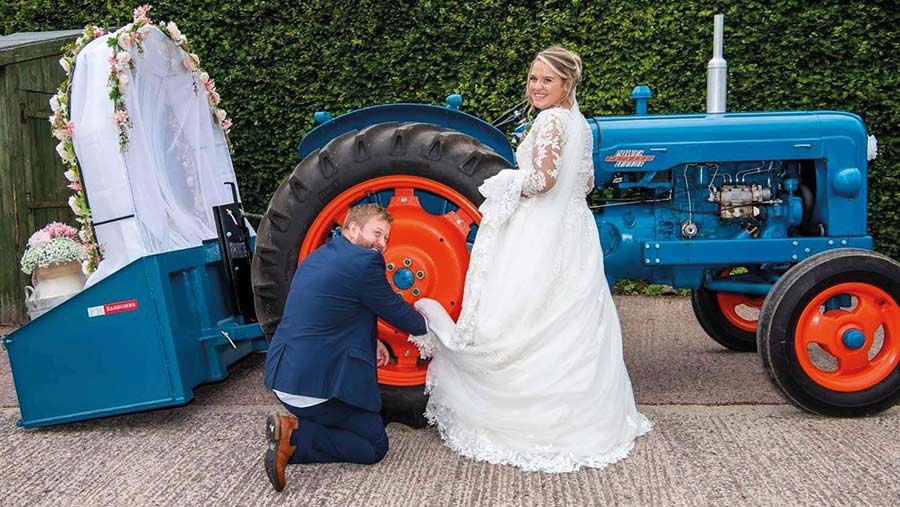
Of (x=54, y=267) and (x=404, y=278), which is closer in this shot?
(x=404, y=278)

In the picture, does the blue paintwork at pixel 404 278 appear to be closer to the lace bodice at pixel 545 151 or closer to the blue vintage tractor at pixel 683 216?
the blue vintage tractor at pixel 683 216

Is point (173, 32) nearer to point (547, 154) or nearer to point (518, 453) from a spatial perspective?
point (547, 154)

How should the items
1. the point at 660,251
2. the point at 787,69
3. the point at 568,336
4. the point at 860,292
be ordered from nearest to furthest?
1. the point at 568,336
2. the point at 860,292
3. the point at 660,251
4. the point at 787,69

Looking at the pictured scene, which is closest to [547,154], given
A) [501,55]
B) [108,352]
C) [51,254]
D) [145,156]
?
[145,156]

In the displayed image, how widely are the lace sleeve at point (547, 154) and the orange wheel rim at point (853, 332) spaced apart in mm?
1215

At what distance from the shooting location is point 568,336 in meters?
3.23

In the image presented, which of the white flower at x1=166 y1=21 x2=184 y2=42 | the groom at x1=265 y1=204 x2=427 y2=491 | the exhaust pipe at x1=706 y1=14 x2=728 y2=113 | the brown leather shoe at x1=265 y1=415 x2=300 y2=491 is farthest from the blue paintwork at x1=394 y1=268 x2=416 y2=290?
the white flower at x1=166 y1=21 x2=184 y2=42

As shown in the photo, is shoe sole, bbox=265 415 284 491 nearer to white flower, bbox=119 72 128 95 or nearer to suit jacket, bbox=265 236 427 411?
suit jacket, bbox=265 236 427 411

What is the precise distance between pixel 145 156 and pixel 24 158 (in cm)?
246

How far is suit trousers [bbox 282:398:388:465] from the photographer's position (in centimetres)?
312

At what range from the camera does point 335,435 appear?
3133mm

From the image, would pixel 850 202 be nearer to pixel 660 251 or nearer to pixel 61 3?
pixel 660 251

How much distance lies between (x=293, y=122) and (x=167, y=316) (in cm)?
322

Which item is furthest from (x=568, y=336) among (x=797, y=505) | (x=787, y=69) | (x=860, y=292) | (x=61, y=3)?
(x=61, y=3)
